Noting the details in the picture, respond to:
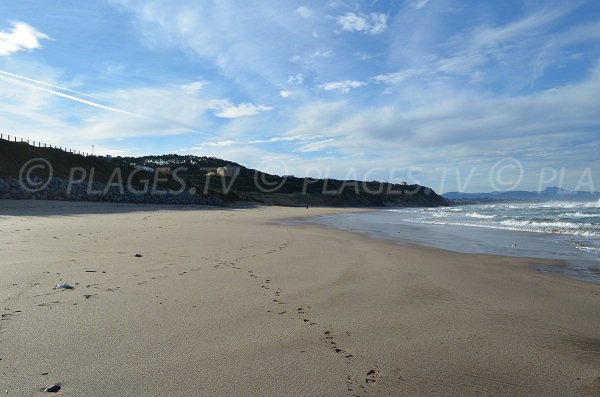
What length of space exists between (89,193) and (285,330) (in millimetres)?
31847

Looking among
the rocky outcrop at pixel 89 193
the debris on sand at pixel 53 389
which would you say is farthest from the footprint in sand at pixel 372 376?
the rocky outcrop at pixel 89 193

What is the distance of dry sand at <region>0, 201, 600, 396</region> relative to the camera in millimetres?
2697

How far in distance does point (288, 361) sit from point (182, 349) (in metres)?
0.84

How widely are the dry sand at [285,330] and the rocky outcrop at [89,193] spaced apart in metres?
22.1

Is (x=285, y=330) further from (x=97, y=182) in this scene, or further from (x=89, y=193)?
(x=97, y=182)

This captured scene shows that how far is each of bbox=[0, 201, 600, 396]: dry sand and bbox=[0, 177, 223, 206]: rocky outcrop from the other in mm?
22100

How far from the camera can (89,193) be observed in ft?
102

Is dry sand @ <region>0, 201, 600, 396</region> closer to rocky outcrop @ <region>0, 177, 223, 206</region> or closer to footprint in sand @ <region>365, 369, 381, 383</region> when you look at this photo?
footprint in sand @ <region>365, 369, 381, 383</region>

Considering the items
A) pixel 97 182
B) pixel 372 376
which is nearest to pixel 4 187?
pixel 97 182

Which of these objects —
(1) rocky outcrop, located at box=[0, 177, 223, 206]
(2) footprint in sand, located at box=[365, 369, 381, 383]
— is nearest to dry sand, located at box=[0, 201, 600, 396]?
(2) footprint in sand, located at box=[365, 369, 381, 383]

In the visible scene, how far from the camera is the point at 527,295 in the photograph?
216 inches

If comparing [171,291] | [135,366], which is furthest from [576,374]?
[171,291]

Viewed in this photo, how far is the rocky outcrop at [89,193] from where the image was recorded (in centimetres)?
2491

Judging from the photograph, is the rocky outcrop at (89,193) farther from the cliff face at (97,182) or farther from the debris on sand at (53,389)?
the debris on sand at (53,389)
